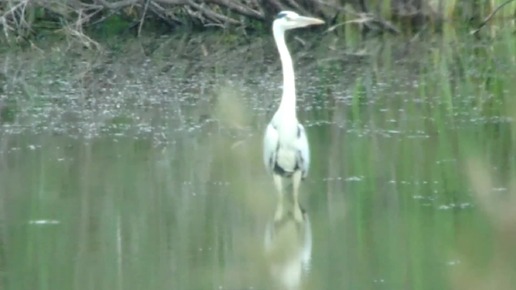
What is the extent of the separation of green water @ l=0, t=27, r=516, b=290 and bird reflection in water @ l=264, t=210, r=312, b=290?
0.05 ft

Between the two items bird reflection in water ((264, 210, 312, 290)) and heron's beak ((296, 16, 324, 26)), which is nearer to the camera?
bird reflection in water ((264, 210, 312, 290))

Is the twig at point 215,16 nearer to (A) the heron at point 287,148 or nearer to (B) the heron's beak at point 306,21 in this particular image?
(B) the heron's beak at point 306,21

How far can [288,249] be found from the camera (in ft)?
21.2

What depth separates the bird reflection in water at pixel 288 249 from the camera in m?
5.86

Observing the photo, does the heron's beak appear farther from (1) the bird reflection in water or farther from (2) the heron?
(1) the bird reflection in water

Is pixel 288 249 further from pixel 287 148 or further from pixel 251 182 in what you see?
pixel 251 182

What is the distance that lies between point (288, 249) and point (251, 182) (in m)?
1.78

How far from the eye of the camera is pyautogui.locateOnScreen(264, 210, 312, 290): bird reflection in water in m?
5.86

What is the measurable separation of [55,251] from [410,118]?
4606 mm

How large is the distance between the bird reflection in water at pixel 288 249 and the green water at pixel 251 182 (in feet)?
0.05

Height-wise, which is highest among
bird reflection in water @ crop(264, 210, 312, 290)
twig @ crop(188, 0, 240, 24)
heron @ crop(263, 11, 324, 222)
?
twig @ crop(188, 0, 240, 24)

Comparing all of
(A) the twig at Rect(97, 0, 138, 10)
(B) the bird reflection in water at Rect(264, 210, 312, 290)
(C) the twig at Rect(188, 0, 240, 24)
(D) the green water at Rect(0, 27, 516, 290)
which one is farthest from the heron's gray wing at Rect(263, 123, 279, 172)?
(C) the twig at Rect(188, 0, 240, 24)

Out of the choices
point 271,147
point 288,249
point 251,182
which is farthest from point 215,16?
point 288,249

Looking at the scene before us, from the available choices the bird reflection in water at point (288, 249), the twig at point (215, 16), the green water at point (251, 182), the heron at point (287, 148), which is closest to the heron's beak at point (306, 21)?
the heron at point (287, 148)
